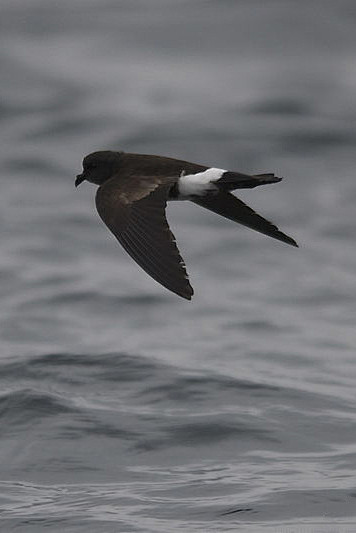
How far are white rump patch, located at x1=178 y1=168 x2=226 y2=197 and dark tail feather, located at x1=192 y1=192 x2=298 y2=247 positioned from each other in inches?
2.8

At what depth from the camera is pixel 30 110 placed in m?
14.2

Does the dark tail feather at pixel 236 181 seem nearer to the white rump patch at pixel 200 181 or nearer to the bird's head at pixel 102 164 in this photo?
the white rump patch at pixel 200 181

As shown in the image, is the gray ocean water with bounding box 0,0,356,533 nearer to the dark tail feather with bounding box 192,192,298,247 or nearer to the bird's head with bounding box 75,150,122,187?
the dark tail feather with bounding box 192,192,298,247

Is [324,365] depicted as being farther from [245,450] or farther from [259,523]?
[259,523]

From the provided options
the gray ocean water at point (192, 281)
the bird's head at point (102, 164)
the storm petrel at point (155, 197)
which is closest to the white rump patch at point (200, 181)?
the storm petrel at point (155, 197)

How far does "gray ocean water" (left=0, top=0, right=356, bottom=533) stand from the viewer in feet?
27.0

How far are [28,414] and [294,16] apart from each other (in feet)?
22.1

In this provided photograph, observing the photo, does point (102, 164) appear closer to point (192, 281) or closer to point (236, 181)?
point (236, 181)

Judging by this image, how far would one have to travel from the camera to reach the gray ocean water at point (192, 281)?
8242mm

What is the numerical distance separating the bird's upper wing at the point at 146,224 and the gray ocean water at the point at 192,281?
1.55m

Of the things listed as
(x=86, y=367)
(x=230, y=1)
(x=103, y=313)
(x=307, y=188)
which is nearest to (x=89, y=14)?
(x=230, y=1)

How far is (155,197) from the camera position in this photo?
22.5 ft

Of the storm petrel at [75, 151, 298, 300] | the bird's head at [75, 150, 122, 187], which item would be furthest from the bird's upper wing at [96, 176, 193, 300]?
the bird's head at [75, 150, 122, 187]

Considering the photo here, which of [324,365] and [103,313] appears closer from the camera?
[324,365]
